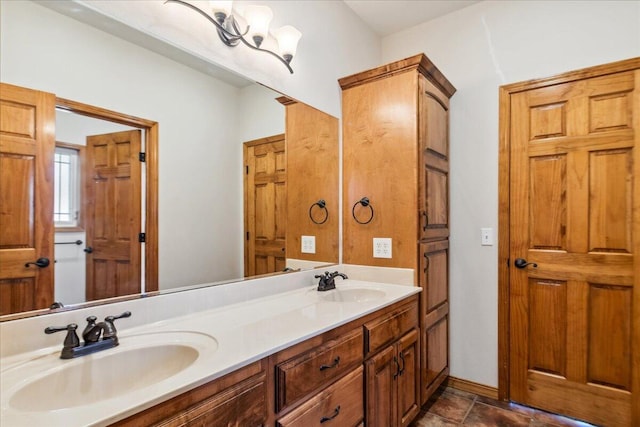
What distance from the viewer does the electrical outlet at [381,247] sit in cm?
208

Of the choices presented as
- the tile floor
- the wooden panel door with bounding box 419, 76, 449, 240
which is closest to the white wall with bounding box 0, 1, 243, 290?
the wooden panel door with bounding box 419, 76, 449, 240

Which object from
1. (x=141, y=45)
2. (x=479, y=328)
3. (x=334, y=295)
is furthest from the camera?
(x=479, y=328)

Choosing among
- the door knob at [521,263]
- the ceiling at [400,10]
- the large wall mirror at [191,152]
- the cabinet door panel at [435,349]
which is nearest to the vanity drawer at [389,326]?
the cabinet door panel at [435,349]

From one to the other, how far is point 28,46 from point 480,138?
7.92 ft

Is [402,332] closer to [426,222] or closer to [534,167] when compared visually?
[426,222]

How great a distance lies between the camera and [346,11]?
237cm

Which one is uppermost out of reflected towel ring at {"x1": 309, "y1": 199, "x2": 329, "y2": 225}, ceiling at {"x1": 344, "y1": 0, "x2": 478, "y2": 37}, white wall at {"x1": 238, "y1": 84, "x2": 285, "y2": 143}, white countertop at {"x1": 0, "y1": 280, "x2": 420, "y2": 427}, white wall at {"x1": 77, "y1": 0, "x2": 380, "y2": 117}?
ceiling at {"x1": 344, "y1": 0, "x2": 478, "y2": 37}

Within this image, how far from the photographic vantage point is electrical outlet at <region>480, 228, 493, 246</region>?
2.29 m

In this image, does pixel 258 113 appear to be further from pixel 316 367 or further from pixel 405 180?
pixel 316 367

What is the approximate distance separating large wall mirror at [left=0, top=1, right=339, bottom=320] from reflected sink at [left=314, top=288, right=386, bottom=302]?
0.88 feet

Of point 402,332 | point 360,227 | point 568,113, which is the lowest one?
point 402,332

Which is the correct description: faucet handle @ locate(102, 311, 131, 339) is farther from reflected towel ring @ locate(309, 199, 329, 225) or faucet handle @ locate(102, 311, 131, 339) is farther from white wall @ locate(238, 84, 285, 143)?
reflected towel ring @ locate(309, 199, 329, 225)

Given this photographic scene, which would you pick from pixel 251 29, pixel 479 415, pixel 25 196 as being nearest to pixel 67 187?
pixel 25 196

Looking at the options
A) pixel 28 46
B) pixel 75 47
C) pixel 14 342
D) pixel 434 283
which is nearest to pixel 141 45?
pixel 75 47
